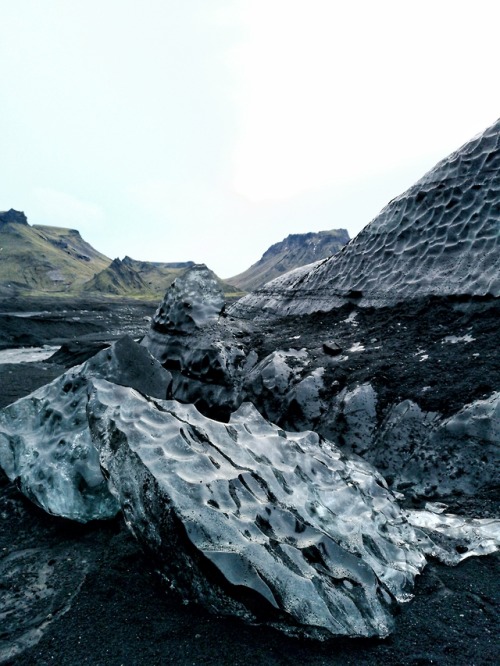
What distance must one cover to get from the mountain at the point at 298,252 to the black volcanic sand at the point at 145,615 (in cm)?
13538

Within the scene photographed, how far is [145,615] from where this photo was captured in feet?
9.41

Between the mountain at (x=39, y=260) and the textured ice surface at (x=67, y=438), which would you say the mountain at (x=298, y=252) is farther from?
the textured ice surface at (x=67, y=438)

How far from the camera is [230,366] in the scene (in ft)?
25.0

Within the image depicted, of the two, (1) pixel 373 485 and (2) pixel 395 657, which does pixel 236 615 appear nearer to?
(2) pixel 395 657

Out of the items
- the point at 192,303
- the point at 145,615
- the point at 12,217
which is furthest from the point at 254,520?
the point at 12,217

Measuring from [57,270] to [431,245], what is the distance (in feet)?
400

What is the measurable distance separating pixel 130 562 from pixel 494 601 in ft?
9.35

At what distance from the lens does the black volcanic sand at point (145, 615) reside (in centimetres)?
253

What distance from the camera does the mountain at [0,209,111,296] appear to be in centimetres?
10338

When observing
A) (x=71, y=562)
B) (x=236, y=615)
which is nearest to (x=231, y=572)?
(x=236, y=615)

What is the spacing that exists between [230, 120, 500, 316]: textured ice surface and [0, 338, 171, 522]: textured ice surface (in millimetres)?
4376

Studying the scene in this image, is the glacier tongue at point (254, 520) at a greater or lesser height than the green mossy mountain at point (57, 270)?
lesser

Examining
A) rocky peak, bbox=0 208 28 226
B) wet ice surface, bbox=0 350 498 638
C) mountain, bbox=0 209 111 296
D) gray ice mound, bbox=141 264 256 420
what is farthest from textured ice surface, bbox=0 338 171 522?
rocky peak, bbox=0 208 28 226

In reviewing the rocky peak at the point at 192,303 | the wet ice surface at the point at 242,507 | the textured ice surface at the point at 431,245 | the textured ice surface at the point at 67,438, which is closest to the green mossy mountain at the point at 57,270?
the rocky peak at the point at 192,303
